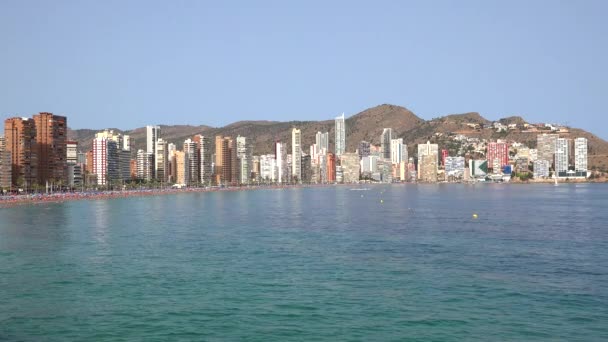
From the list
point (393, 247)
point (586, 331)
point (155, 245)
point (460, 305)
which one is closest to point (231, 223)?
point (155, 245)

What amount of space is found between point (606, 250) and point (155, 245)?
43637mm

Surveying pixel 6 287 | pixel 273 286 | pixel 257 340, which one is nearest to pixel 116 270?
pixel 6 287

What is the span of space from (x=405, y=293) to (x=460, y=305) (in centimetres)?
389

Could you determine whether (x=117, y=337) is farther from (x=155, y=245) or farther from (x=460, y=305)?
(x=155, y=245)

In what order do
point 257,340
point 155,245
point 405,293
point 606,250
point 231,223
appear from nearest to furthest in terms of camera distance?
point 257,340
point 405,293
point 606,250
point 155,245
point 231,223

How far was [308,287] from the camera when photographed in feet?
122

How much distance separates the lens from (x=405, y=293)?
1379 inches

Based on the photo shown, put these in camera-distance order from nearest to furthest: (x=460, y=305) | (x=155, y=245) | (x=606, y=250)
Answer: (x=460, y=305), (x=606, y=250), (x=155, y=245)

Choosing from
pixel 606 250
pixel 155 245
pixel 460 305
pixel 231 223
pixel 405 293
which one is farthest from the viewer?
pixel 231 223

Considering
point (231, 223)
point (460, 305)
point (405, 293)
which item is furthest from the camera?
point (231, 223)

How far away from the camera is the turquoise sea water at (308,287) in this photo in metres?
27.9

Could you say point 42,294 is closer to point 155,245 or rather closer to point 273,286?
point 273,286

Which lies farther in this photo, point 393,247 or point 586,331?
point 393,247

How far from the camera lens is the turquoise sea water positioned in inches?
1099
